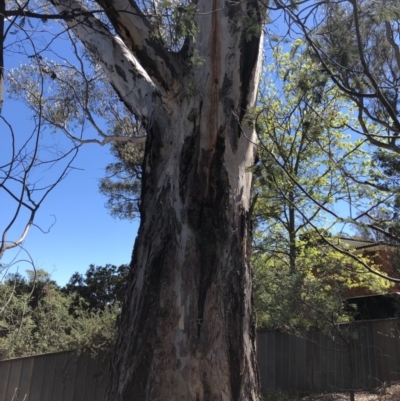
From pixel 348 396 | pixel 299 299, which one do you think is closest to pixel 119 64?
pixel 299 299

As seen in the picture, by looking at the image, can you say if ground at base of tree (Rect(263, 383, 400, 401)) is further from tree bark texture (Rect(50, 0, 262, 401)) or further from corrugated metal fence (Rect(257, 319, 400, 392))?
tree bark texture (Rect(50, 0, 262, 401))

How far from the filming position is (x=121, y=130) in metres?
11.3

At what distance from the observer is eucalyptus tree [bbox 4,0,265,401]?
3646 millimetres

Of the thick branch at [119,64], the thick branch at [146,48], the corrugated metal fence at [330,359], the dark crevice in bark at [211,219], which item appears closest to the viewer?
the dark crevice in bark at [211,219]

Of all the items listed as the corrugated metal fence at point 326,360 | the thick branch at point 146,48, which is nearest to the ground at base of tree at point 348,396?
the corrugated metal fence at point 326,360

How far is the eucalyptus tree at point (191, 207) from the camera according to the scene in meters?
3.65

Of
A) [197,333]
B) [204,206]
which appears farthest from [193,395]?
[204,206]

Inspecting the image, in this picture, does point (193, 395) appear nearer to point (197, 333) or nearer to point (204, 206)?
point (197, 333)

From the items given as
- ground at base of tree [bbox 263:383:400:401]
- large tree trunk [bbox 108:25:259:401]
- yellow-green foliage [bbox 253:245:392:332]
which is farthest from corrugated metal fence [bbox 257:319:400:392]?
large tree trunk [bbox 108:25:259:401]

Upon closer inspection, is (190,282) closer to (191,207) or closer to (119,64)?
(191,207)

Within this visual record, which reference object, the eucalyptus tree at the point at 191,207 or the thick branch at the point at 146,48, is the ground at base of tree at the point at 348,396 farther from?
the thick branch at the point at 146,48

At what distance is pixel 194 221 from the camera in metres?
4.07

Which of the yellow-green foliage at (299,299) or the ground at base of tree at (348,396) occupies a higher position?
the yellow-green foliage at (299,299)

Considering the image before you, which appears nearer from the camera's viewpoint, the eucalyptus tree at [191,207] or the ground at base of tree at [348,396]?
the eucalyptus tree at [191,207]
